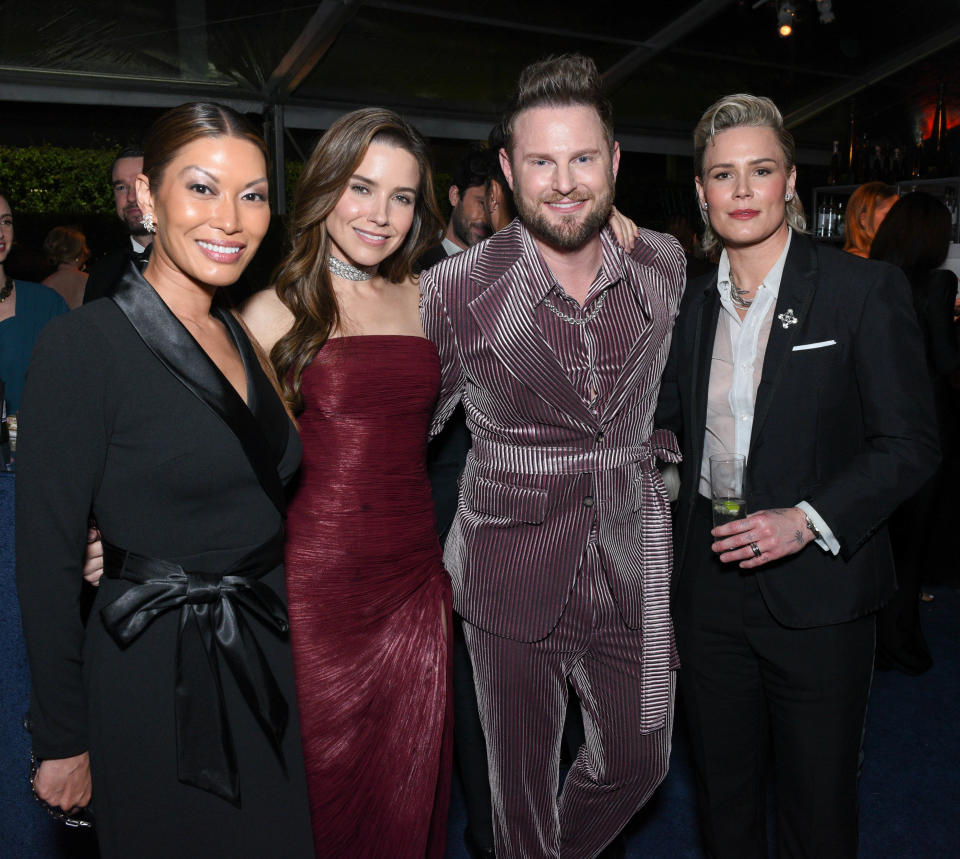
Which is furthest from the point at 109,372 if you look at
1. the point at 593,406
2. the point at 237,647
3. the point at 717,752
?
the point at 717,752

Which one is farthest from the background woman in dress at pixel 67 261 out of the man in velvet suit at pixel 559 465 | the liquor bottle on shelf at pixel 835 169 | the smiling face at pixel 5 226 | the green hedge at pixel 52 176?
the liquor bottle on shelf at pixel 835 169

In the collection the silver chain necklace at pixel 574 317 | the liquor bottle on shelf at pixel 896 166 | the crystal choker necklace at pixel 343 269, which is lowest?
the silver chain necklace at pixel 574 317

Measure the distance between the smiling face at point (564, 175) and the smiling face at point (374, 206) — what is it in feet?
1.03

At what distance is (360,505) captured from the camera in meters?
2.16

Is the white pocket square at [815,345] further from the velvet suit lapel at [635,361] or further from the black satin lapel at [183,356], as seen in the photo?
the black satin lapel at [183,356]

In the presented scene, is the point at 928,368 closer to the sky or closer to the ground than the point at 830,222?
closer to the ground

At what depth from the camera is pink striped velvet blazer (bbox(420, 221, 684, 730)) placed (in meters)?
2.07

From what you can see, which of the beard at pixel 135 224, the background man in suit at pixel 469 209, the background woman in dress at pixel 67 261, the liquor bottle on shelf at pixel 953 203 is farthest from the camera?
the background woman in dress at pixel 67 261

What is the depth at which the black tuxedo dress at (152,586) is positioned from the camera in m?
1.39

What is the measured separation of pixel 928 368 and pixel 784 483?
173cm

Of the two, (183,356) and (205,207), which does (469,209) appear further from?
(183,356)

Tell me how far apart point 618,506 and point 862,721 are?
29.7 inches

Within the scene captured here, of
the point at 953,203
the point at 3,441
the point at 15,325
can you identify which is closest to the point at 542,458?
the point at 3,441

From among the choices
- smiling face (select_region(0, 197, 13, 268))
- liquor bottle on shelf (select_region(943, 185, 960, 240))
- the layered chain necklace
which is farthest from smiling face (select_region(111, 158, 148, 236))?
liquor bottle on shelf (select_region(943, 185, 960, 240))
